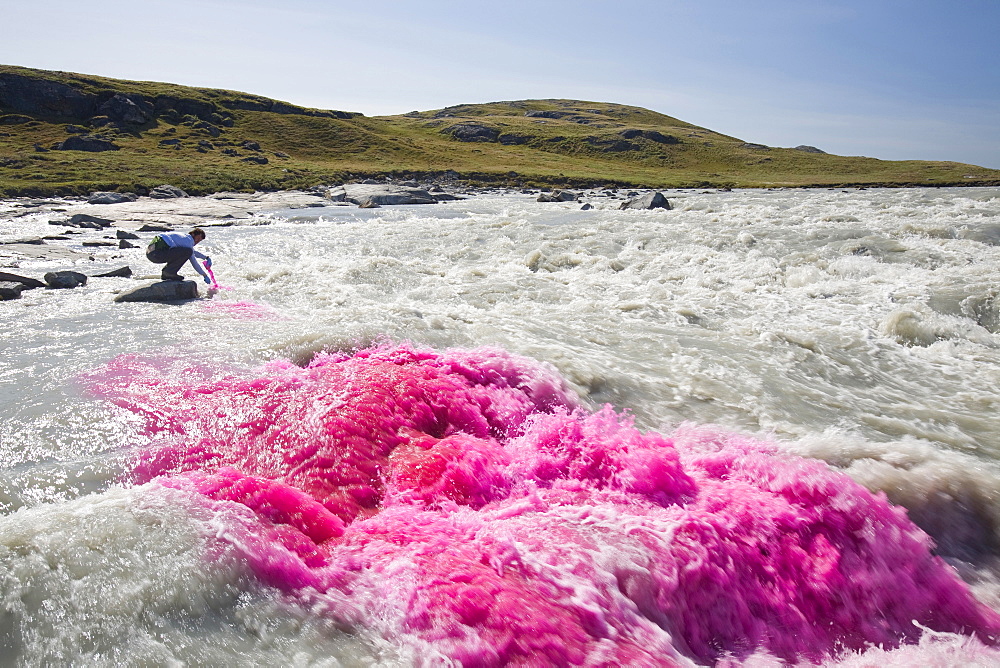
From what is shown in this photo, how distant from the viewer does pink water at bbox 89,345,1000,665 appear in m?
3.49

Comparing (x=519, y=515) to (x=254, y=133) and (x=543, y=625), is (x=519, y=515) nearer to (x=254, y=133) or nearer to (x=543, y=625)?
(x=543, y=625)

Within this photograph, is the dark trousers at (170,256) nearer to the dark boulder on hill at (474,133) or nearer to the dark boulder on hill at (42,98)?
the dark boulder on hill at (42,98)

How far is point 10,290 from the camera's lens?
11.6 meters

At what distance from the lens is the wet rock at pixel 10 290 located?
1144cm

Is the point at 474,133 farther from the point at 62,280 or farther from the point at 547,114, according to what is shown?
the point at 62,280

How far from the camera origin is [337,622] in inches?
131

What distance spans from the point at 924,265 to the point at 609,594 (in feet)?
47.3

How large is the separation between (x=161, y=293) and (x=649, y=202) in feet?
85.2

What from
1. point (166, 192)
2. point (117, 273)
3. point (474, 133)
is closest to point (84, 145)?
point (166, 192)

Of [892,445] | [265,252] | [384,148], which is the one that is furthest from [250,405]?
[384,148]

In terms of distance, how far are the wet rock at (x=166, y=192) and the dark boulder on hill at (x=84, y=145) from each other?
121ft

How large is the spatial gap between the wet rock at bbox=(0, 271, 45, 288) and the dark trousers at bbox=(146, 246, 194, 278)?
2703mm

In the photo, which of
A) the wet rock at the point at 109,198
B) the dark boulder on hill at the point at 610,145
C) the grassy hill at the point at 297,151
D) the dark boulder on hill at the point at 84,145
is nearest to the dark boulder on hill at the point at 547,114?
the grassy hill at the point at 297,151

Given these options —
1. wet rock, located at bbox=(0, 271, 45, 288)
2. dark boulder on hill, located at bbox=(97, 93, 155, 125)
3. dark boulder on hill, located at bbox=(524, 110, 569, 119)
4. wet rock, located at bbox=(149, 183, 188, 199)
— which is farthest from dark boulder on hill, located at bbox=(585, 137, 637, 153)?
wet rock, located at bbox=(0, 271, 45, 288)
